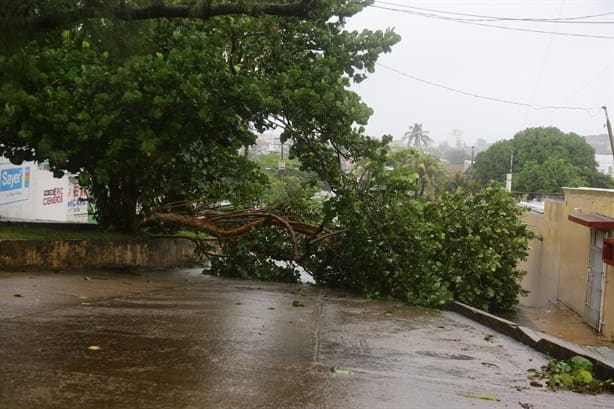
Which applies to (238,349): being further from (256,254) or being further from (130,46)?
(256,254)

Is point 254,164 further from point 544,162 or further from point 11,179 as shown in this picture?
point 544,162

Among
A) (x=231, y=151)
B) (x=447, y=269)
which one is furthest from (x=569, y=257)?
(x=231, y=151)

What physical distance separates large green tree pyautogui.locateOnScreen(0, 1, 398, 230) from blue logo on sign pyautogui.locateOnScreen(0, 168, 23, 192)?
7.86 meters

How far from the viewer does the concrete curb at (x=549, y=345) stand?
656cm

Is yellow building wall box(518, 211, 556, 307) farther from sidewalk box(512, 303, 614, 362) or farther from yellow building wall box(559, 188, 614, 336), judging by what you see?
sidewalk box(512, 303, 614, 362)

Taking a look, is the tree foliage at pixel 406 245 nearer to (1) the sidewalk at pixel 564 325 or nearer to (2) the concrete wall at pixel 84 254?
(1) the sidewalk at pixel 564 325

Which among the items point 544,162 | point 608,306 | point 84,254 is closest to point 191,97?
point 84,254

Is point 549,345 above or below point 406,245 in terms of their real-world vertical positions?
below

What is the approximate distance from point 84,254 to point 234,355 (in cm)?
754

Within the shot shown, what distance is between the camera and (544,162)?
41.4 m

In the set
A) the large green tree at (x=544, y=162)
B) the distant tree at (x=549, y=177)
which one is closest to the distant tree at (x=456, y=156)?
the large green tree at (x=544, y=162)

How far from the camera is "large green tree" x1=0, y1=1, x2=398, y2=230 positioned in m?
10.3

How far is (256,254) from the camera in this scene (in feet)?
49.6

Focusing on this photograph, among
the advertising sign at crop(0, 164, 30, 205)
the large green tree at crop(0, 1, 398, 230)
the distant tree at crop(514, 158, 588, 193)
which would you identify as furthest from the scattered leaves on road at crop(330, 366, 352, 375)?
the distant tree at crop(514, 158, 588, 193)
